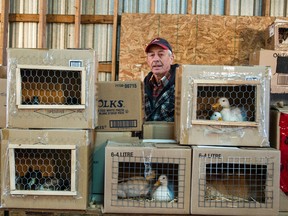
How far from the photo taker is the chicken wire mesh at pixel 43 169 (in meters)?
1.90

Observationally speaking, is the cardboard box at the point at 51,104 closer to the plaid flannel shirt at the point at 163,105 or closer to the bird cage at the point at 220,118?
the bird cage at the point at 220,118

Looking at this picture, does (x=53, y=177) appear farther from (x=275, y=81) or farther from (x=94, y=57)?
(x=275, y=81)

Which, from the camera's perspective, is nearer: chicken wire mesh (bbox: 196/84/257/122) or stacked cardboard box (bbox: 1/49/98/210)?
stacked cardboard box (bbox: 1/49/98/210)

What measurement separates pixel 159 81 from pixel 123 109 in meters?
0.81

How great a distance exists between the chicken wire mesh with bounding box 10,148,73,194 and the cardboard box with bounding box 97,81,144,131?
0.30m

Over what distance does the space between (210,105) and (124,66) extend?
8.14 ft

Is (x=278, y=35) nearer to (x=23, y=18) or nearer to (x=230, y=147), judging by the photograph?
(x=230, y=147)

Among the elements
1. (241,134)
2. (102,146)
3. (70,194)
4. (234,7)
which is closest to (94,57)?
(102,146)

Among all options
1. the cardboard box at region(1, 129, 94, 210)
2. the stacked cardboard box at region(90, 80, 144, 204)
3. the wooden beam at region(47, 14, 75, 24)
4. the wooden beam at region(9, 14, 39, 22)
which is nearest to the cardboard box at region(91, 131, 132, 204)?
the stacked cardboard box at region(90, 80, 144, 204)

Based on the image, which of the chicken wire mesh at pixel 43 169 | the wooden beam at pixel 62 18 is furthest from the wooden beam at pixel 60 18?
the chicken wire mesh at pixel 43 169

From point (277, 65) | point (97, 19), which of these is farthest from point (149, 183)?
point (97, 19)

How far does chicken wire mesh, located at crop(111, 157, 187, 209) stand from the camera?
180 centimetres

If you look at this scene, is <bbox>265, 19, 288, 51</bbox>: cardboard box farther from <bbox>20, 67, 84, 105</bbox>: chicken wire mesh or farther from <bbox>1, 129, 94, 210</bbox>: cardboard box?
<bbox>1, 129, 94, 210</bbox>: cardboard box

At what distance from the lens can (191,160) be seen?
5.88 ft
